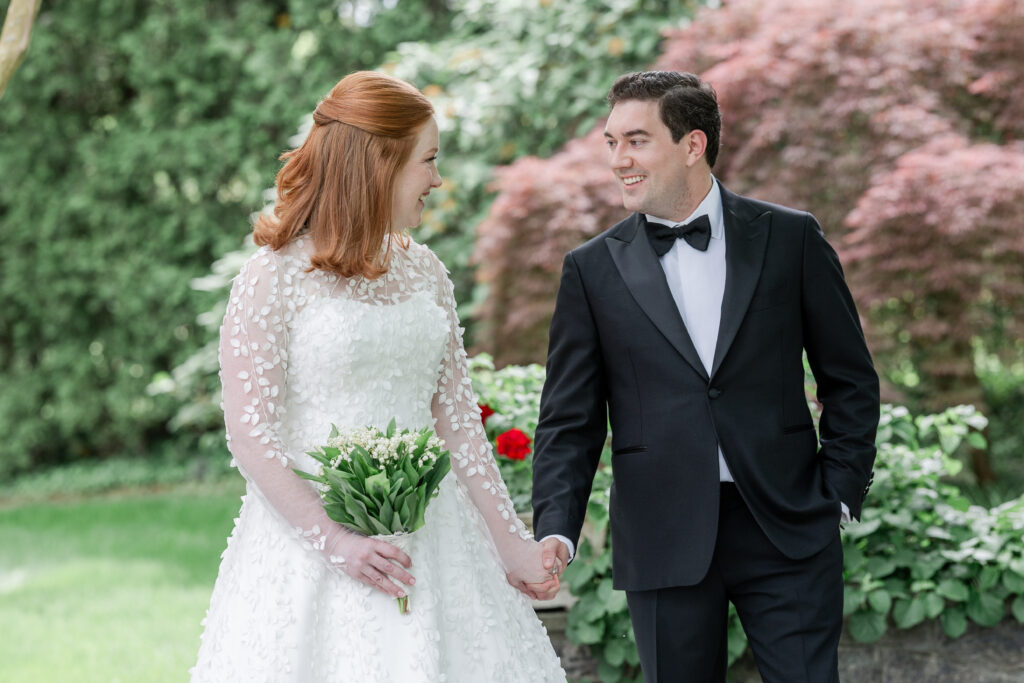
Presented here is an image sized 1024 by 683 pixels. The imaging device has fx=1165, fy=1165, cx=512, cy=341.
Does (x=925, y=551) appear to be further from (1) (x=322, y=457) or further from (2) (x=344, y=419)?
(1) (x=322, y=457)

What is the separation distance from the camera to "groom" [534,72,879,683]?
8.69 ft

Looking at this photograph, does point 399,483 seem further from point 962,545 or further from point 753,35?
point 753,35

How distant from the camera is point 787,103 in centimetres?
613

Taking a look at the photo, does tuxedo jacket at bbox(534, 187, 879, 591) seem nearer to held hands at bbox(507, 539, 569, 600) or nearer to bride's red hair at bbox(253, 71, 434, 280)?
held hands at bbox(507, 539, 569, 600)

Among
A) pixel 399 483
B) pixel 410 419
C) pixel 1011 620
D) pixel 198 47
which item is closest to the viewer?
pixel 399 483

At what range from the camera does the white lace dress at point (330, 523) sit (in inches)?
96.4

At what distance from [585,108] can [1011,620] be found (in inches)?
176

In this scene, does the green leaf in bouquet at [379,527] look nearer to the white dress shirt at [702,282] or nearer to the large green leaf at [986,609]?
the white dress shirt at [702,282]

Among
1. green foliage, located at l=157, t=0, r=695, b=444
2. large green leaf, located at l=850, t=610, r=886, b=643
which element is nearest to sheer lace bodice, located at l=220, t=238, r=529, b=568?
large green leaf, located at l=850, t=610, r=886, b=643

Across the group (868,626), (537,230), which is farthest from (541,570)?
(537,230)

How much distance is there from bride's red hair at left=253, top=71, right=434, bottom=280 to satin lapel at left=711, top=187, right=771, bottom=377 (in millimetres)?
781

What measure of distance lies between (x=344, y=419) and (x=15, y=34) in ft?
5.60

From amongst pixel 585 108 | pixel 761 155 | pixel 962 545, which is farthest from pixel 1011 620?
pixel 585 108

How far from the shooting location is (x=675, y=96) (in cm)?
276
